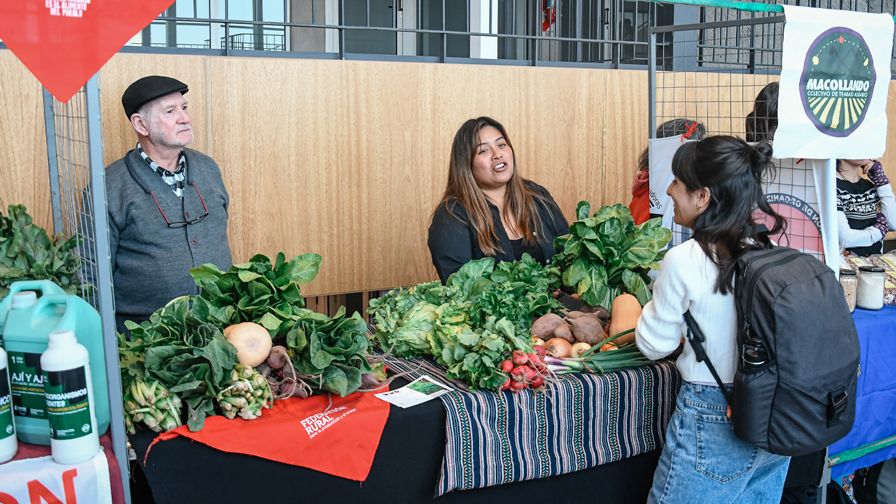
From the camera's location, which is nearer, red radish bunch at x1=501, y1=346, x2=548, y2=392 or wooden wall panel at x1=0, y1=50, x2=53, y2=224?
red radish bunch at x1=501, y1=346, x2=548, y2=392

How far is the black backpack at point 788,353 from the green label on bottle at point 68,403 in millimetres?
1584

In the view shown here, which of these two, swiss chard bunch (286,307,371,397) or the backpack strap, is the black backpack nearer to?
the backpack strap

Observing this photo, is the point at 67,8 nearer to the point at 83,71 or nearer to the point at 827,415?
the point at 83,71

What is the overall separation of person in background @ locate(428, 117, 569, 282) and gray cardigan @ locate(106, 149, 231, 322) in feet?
3.38

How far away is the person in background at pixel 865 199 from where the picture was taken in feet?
14.2

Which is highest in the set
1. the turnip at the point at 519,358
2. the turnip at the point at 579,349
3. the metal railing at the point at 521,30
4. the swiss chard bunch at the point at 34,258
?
the metal railing at the point at 521,30

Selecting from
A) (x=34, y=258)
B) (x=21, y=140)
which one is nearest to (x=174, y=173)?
(x=21, y=140)

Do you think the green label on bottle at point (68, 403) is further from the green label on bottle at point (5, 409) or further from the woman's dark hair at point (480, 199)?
the woman's dark hair at point (480, 199)

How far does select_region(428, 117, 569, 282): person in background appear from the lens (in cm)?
355

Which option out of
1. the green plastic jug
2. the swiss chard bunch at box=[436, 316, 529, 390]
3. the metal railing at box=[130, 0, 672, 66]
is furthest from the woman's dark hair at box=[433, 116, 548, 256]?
the metal railing at box=[130, 0, 672, 66]

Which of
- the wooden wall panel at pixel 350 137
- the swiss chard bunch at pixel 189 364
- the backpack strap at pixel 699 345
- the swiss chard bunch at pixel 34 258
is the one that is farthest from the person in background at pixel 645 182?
the swiss chard bunch at pixel 34 258

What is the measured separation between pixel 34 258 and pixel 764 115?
113 inches

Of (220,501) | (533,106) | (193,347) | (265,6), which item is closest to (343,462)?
(220,501)

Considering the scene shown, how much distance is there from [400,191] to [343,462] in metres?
2.53
